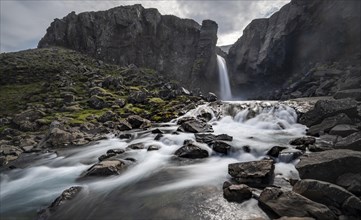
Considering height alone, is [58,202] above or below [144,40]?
below

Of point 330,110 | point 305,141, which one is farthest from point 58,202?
point 330,110

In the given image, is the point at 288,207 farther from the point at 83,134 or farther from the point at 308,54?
the point at 308,54

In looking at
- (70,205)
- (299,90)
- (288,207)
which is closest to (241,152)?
(288,207)

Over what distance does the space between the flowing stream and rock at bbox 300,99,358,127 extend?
5.41 feet

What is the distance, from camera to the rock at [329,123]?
22.2 meters

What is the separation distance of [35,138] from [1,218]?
20.5m

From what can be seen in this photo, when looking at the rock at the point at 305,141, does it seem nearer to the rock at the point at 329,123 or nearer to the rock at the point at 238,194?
the rock at the point at 329,123

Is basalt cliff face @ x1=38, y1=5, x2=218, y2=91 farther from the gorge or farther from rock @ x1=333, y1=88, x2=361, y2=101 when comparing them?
rock @ x1=333, y1=88, x2=361, y2=101

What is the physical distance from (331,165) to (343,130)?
996cm

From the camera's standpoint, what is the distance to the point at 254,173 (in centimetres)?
1322

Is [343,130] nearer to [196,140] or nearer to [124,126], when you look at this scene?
[196,140]

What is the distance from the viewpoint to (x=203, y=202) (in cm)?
1182

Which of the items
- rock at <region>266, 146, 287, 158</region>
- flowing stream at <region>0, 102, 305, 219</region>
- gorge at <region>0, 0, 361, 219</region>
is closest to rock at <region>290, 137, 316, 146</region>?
gorge at <region>0, 0, 361, 219</region>

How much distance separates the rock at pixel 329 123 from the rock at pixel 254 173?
11.4 meters
